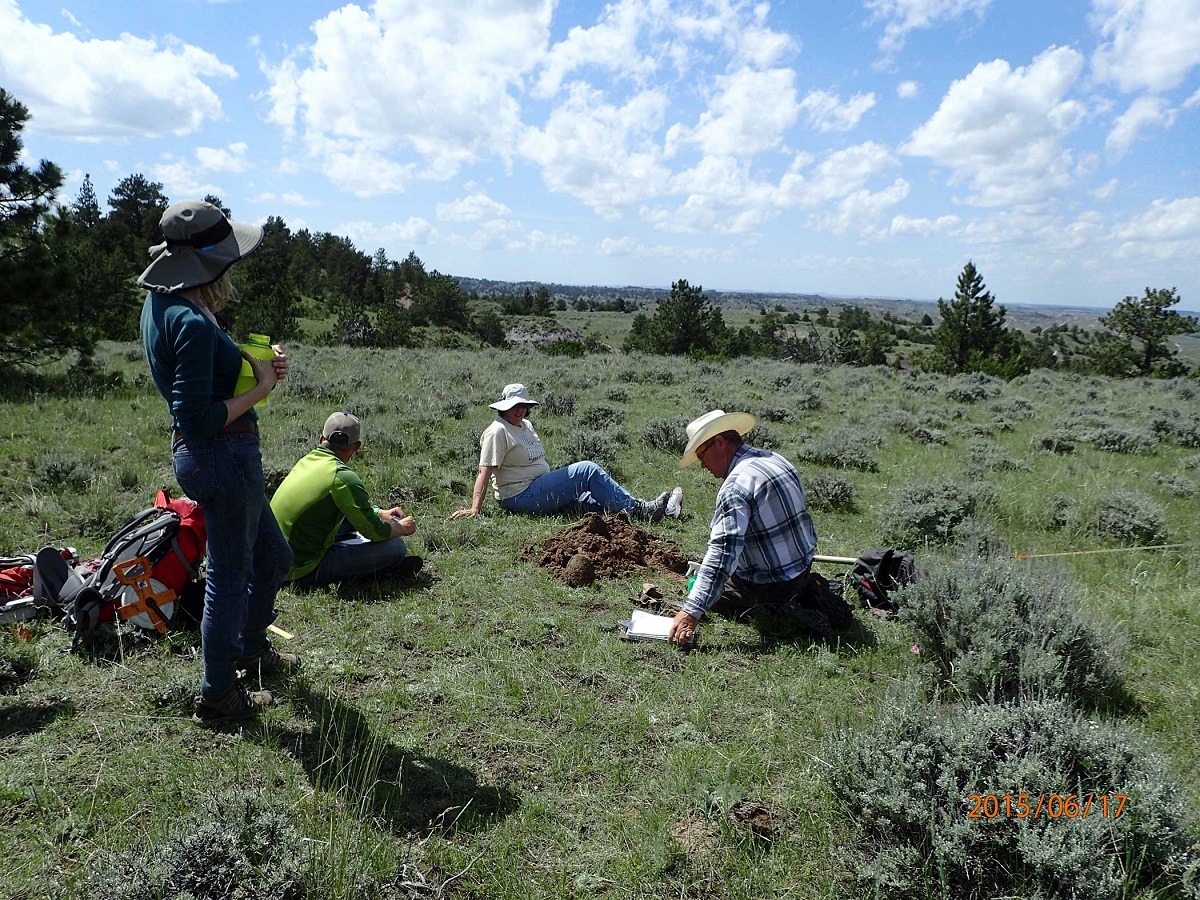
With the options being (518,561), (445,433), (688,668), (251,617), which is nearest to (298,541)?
(251,617)

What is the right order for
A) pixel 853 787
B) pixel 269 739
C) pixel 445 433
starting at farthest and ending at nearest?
pixel 445 433 → pixel 269 739 → pixel 853 787

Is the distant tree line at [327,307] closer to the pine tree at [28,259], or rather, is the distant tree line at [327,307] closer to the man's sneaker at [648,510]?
the pine tree at [28,259]

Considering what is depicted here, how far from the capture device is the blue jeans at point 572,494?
709 cm

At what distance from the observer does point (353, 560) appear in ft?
17.1

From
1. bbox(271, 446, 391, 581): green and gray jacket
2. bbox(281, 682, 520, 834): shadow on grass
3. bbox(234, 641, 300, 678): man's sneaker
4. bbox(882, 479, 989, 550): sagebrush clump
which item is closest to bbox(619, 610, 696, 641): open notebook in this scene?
bbox(281, 682, 520, 834): shadow on grass

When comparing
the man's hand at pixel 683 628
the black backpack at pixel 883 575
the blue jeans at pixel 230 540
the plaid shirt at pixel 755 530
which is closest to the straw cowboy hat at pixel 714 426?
the plaid shirt at pixel 755 530

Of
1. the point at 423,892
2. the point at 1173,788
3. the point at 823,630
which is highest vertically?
the point at 1173,788

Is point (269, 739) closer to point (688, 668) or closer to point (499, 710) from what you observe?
point (499, 710)

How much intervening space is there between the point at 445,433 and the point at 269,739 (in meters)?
7.59

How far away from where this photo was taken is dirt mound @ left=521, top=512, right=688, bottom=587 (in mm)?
5594

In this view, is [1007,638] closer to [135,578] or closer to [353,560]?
[353,560]

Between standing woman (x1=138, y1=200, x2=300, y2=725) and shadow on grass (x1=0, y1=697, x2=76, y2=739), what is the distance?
2.45 ft

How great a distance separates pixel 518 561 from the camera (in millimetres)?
5949

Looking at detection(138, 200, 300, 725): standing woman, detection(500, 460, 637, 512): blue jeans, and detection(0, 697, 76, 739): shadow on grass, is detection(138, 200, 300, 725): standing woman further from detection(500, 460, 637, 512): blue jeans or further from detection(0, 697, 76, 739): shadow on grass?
detection(500, 460, 637, 512): blue jeans
